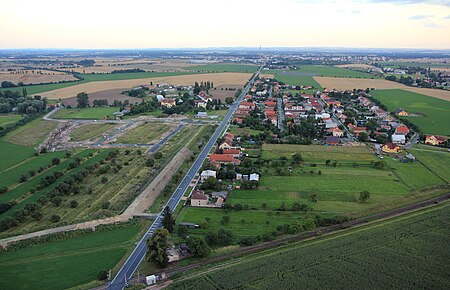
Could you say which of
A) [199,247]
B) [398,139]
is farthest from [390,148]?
[199,247]

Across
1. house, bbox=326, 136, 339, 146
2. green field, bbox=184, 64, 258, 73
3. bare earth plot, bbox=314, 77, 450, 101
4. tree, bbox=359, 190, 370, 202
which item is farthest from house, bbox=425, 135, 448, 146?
green field, bbox=184, 64, 258, 73

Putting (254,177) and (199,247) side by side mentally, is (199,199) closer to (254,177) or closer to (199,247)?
(254,177)

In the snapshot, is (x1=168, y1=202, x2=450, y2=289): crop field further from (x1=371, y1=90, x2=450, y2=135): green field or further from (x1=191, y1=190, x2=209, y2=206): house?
(x1=371, y1=90, x2=450, y2=135): green field

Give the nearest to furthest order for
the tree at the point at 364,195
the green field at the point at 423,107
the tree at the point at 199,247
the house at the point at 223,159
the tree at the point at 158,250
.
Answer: the tree at the point at 158,250 → the tree at the point at 199,247 → the tree at the point at 364,195 → the house at the point at 223,159 → the green field at the point at 423,107

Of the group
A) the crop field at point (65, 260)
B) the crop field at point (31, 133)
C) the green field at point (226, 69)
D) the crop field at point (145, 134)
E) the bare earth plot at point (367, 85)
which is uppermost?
the green field at point (226, 69)

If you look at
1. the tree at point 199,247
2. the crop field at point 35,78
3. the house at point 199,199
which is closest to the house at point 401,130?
the house at point 199,199

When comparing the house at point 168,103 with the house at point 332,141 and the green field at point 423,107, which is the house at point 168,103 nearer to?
the house at point 332,141

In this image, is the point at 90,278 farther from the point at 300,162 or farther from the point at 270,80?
the point at 270,80
